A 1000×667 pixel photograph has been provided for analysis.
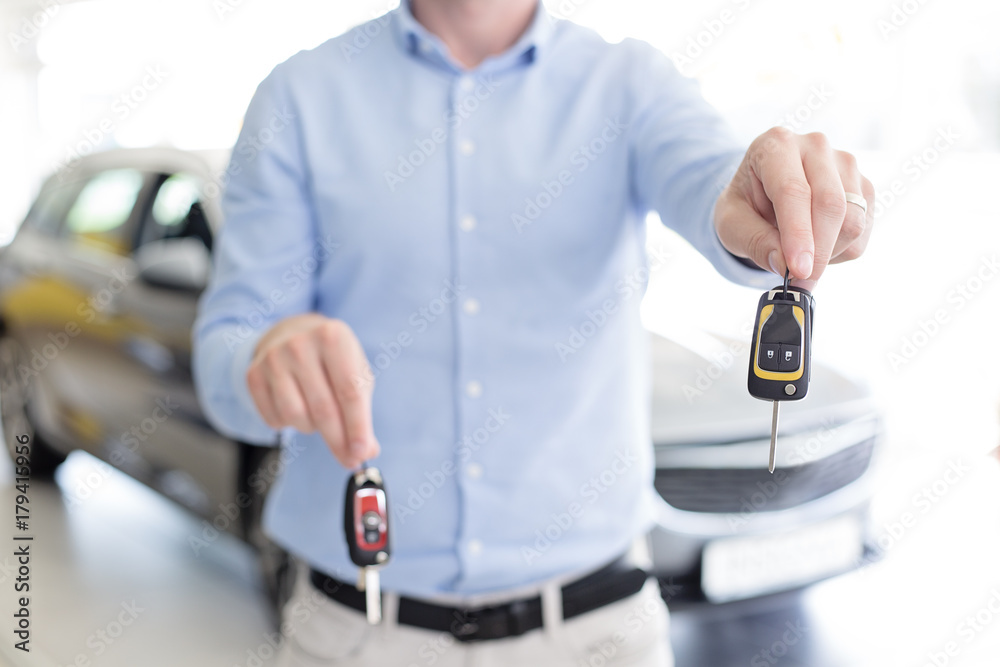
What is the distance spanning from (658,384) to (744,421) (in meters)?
0.22

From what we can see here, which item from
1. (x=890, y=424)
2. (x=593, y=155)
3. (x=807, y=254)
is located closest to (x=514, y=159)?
(x=593, y=155)

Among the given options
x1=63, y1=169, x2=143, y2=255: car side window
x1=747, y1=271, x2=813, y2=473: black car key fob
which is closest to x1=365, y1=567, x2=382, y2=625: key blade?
x1=747, y1=271, x2=813, y2=473: black car key fob

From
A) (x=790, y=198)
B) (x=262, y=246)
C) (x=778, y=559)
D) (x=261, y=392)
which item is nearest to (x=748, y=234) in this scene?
(x=790, y=198)

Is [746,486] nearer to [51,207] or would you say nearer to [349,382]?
[349,382]

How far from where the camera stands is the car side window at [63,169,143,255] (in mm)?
3107

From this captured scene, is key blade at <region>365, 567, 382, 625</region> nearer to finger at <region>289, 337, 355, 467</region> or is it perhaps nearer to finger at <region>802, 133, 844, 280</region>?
finger at <region>289, 337, 355, 467</region>

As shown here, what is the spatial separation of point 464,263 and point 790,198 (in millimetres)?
450

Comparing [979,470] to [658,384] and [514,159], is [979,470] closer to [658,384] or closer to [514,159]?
[658,384]

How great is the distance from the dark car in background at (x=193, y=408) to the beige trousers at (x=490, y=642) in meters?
0.97

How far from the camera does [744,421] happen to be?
81.4 inches

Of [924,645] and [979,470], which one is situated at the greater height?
[924,645]

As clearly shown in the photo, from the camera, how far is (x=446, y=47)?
106 cm

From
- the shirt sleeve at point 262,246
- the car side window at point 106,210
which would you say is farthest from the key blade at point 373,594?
the car side window at point 106,210

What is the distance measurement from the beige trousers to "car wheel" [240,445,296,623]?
4.01 feet
